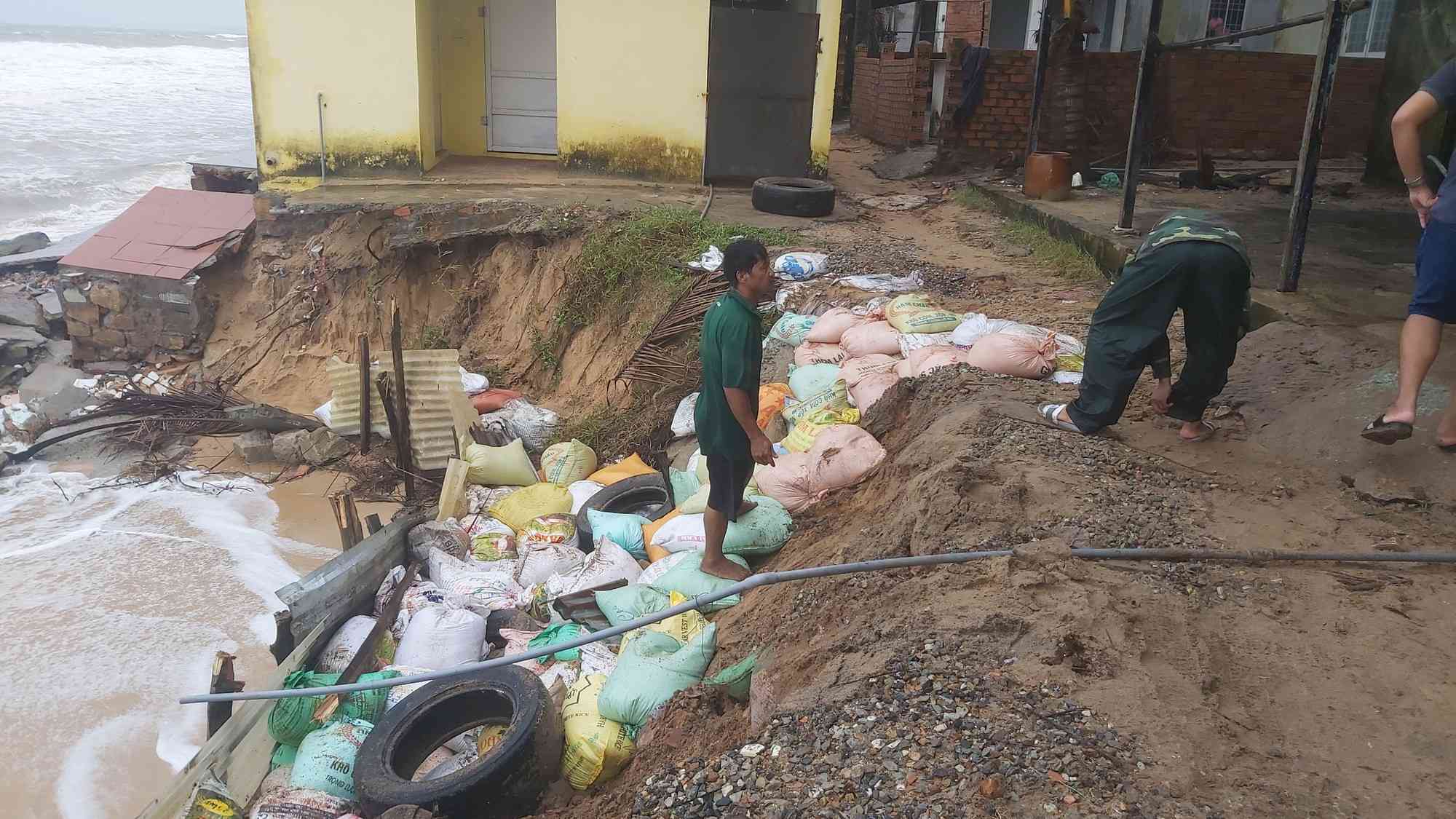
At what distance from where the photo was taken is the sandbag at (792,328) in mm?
6500

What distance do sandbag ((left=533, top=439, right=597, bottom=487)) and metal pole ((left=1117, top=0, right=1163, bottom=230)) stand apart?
4322 millimetres

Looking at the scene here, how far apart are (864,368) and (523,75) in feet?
26.1

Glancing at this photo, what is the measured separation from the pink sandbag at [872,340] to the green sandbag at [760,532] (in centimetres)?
156

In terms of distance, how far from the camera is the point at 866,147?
15.4 metres

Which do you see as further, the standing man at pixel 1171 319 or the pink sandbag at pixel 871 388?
the pink sandbag at pixel 871 388

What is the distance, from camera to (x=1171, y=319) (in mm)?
3904

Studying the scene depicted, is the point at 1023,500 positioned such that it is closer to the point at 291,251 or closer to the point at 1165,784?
the point at 1165,784

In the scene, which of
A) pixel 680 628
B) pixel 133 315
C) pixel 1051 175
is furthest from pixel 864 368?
pixel 133 315

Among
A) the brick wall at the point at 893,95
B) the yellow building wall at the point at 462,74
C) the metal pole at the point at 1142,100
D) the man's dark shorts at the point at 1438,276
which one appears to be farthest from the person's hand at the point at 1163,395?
the brick wall at the point at 893,95

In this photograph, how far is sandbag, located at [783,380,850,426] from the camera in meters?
5.48

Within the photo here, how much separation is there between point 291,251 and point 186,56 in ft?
135

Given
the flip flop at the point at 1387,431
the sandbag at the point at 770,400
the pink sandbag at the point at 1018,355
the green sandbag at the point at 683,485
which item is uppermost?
the flip flop at the point at 1387,431

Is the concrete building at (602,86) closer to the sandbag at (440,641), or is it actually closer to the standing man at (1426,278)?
the sandbag at (440,641)

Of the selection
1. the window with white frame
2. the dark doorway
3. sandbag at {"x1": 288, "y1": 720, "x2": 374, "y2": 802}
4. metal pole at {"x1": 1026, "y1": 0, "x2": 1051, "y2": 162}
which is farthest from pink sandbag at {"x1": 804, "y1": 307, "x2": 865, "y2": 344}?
the window with white frame
